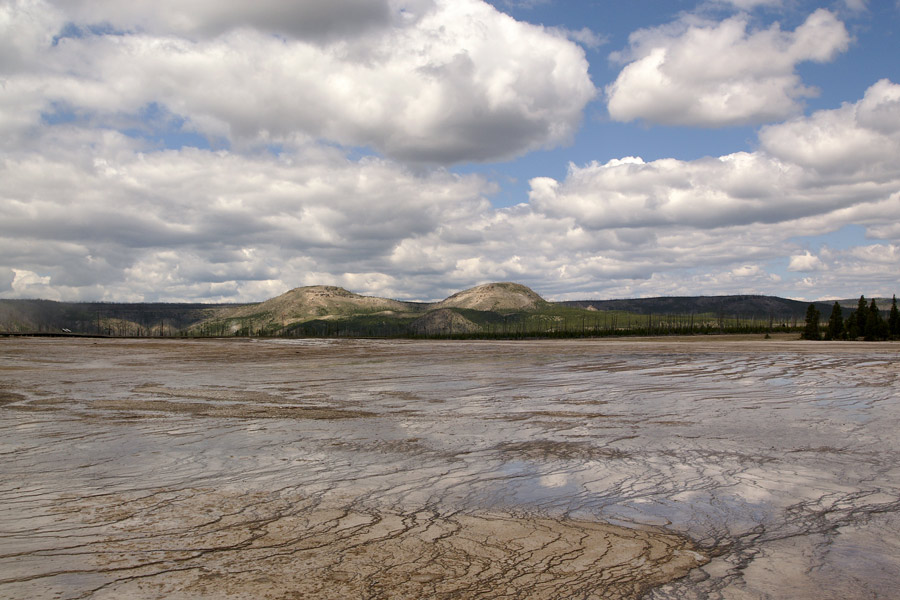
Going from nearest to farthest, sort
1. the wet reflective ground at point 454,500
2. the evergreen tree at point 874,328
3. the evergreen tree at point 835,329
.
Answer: the wet reflective ground at point 454,500 < the evergreen tree at point 874,328 < the evergreen tree at point 835,329

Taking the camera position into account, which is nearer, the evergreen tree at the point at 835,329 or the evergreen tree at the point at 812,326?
the evergreen tree at the point at 835,329

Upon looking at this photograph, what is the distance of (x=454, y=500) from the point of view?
11.4m

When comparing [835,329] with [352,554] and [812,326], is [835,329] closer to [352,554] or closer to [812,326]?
[812,326]

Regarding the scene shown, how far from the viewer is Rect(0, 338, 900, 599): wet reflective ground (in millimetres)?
7688

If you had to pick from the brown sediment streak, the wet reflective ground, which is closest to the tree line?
the wet reflective ground

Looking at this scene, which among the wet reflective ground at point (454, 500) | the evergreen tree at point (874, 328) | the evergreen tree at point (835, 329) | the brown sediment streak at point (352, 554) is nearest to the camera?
the brown sediment streak at point (352, 554)

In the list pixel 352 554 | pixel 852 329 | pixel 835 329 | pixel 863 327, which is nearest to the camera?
pixel 352 554

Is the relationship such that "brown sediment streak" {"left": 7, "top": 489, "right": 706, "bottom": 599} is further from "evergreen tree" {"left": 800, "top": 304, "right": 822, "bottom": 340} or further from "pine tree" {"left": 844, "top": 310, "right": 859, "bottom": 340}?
"evergreen tree" {"left": 800, "top": 304, "right": 822, "bottom": 340}

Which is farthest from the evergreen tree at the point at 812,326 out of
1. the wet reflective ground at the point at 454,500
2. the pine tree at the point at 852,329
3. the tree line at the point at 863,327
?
the wet reflective ground at the point at 454,500

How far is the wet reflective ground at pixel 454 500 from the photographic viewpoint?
769cm

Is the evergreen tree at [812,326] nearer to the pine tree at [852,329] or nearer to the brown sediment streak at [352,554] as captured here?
the pine tree at [852,329]

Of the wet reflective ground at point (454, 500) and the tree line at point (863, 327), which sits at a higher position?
the tree line at point (863, 327)

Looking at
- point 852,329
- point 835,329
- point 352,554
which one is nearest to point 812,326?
point 835,329

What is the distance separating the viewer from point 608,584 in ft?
24.3
